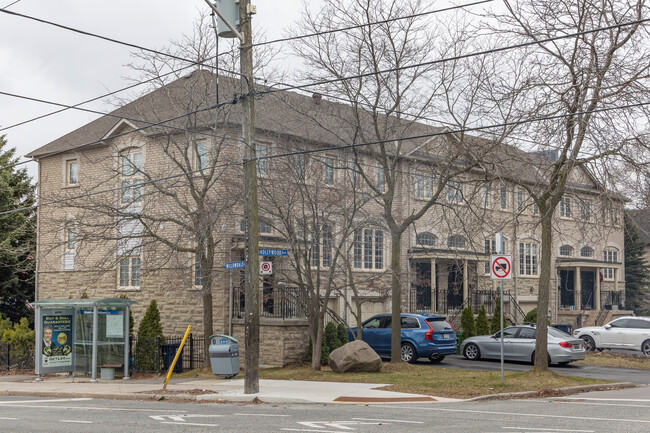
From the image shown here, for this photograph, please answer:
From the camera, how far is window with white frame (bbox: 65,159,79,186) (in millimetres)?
31453

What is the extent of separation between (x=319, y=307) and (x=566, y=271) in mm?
27031

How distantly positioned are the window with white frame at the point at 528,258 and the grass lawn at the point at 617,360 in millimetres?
11075

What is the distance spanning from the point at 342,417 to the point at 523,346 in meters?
13.4

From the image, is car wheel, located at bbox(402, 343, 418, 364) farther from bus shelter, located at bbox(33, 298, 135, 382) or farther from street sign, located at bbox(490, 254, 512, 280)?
bus shelter, located at bbox(33, 298, 135, 382)

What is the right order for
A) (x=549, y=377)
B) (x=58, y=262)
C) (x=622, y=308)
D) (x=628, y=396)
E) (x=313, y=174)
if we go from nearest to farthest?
(x=628, y=396), (x=549, y=377), (x=313, y=174), (x=58, y=262), (x=622, y=308)

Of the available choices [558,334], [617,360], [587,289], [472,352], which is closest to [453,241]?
[472,352]

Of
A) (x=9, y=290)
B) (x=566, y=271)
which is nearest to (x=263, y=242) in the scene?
(x=9, y=290)

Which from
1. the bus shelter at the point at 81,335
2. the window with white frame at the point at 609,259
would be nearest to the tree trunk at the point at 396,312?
the bus shelter at the point at 81,335

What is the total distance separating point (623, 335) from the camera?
2792 cm

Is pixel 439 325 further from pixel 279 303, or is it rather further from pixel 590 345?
pixel 590 345

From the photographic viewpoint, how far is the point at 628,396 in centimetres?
1638

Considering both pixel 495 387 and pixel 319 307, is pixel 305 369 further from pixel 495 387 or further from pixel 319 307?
pixel 495 387

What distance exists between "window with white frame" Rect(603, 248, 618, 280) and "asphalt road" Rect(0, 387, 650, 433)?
99.1 feet

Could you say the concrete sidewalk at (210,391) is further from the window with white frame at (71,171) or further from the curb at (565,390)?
the window with white frame at (71,171)
